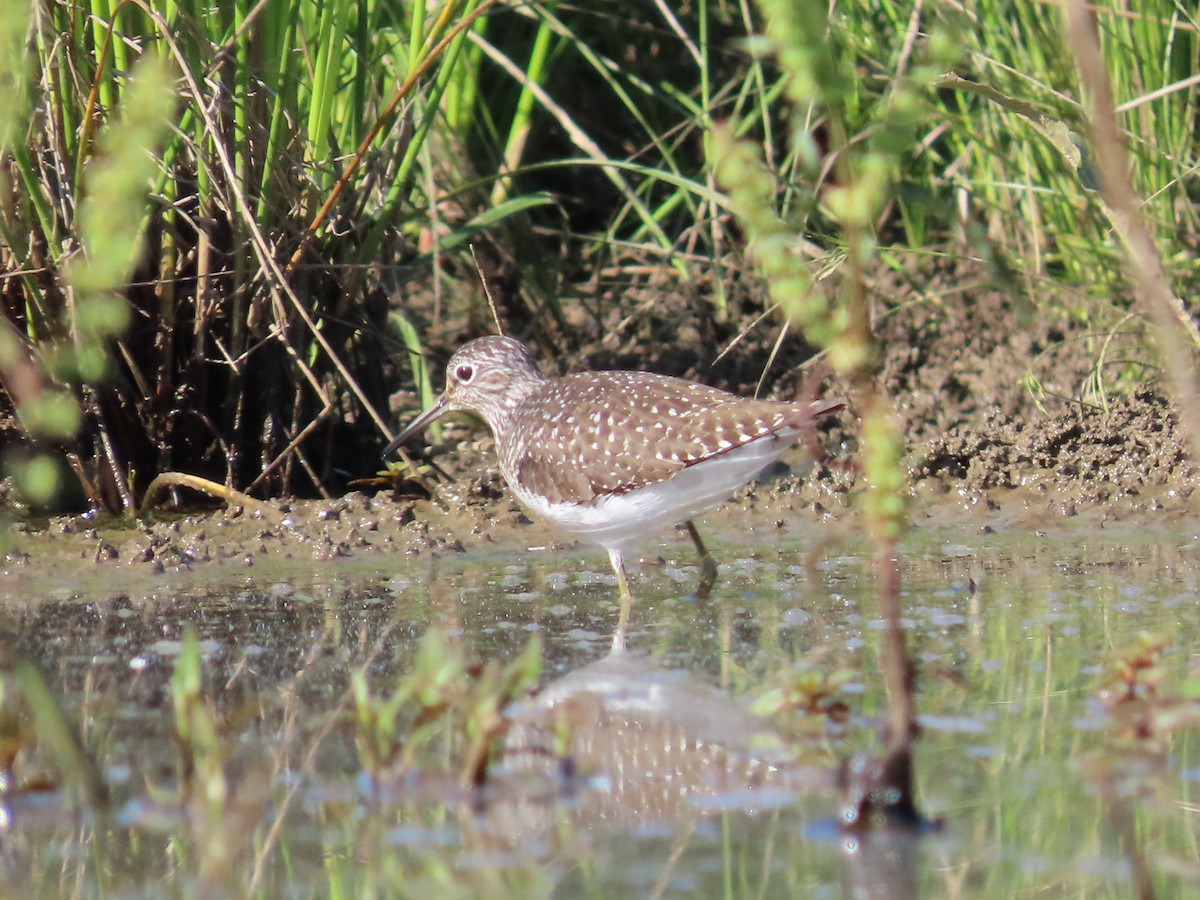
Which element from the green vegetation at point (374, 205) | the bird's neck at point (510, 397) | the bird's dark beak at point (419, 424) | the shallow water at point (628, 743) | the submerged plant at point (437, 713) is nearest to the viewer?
the shallow water at point (628, 743)

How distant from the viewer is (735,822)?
3.27 meters

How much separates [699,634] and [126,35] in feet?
9.31

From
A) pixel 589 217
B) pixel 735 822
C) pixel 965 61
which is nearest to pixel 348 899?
pixel 735 822

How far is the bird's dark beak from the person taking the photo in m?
6.64

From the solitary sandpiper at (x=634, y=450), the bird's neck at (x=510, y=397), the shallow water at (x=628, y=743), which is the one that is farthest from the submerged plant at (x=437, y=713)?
the bird's neck at (x=510, y=397)

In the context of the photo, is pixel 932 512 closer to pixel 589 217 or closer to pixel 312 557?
Answer: pixel 312 557

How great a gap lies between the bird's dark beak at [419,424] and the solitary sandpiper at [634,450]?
5 cm

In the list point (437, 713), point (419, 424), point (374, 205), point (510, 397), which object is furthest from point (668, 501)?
point (437, 713)

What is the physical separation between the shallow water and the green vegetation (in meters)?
0.78

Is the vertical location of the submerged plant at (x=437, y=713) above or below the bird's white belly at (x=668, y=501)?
above

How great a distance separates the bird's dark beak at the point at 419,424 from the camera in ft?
21.8

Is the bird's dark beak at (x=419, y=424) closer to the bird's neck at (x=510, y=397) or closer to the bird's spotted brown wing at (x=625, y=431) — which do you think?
the bird's neck at (x=510, y=397)

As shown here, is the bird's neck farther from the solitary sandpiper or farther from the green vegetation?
the green vegetation

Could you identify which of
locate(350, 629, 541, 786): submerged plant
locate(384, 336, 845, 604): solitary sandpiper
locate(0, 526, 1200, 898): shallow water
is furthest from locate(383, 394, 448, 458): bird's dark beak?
locate(350, 629, 541, 786): submerged plant
